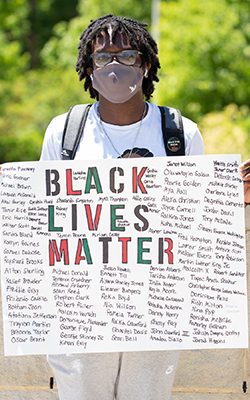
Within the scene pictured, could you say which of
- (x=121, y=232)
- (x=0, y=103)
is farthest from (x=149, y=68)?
(x=0, y=103)

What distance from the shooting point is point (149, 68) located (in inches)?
92.4

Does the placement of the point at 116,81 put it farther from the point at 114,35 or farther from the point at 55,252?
the point at 55,252

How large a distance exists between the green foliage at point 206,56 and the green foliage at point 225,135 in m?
1.33

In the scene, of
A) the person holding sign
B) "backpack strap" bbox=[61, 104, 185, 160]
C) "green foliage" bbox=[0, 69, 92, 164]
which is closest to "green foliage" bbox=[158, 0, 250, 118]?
"green foliage" bbox=[0, 69, 92, 164]

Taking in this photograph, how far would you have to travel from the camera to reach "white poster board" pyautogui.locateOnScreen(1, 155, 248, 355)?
6.89ft

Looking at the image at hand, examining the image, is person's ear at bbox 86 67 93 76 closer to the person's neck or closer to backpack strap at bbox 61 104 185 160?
the person's neck

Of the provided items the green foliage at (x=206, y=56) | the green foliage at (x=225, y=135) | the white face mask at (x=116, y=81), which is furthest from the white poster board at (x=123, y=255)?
the green foliage at (x=206, y=56)

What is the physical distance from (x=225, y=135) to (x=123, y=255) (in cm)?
825

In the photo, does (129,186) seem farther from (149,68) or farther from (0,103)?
(0,103)

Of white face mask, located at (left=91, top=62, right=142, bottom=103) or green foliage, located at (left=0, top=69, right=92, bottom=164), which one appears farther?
green foliage, located at (left=0, top=69, right=92, bottom=164)

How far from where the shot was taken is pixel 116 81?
2.15 m

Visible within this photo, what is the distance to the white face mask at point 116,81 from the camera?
7.07ft

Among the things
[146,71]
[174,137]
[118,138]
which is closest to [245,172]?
[174,137]

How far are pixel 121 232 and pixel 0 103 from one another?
16582 mm
